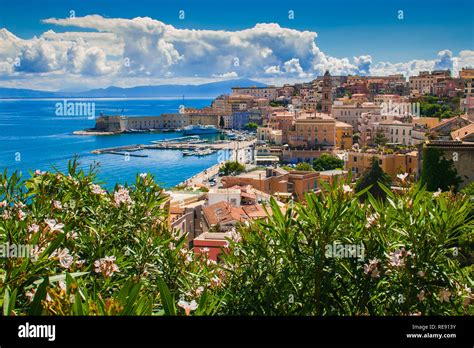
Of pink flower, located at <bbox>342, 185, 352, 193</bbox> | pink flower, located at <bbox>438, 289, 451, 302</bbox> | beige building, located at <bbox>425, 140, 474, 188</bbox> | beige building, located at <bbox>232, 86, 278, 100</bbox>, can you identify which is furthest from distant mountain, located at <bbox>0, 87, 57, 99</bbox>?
beige building, located at <bbox>232, 86, 278, 100</bbox>

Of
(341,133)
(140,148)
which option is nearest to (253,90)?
(341,133)

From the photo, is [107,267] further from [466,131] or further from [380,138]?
[380,138]

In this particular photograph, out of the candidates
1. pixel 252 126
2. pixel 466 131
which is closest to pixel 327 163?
pixel 466 131

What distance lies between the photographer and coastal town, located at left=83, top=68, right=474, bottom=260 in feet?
20.1

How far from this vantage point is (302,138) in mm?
23250

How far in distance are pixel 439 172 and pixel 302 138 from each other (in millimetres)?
18845

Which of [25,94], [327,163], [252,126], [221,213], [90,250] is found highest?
[25,94]

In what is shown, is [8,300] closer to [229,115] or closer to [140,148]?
[140,148]

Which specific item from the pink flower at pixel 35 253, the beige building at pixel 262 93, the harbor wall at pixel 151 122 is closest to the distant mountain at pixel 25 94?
the pink flower at pixel 35 253

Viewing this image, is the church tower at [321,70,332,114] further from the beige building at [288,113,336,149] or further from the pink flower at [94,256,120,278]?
the pink flower at [94,256,120,278]

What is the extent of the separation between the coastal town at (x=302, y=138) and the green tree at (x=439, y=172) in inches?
2.8

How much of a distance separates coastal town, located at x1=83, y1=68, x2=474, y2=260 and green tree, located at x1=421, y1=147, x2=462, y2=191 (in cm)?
7
